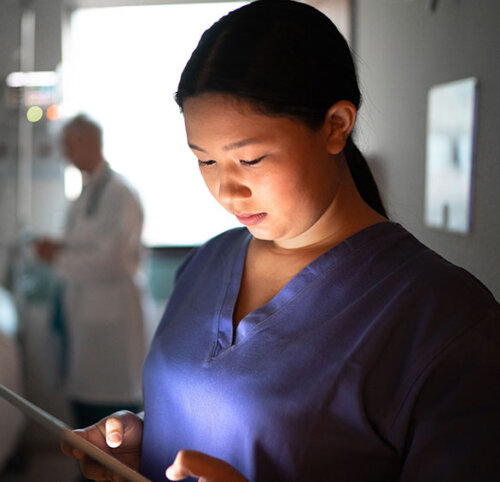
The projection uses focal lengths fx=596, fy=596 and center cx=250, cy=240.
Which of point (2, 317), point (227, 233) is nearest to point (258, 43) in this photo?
→ point (227, 233)

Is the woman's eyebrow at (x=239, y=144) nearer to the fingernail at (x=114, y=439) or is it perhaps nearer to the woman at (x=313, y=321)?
the woman at (x=313, y=321)

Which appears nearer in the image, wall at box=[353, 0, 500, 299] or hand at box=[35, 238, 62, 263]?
wall at box=[353, 0, 500, 299]

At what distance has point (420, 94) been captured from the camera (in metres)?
0.57

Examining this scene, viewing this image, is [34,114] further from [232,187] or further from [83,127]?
[232,187]

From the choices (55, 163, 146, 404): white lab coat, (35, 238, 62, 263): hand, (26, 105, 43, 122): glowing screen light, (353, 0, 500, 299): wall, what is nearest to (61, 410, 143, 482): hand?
(353, 0, 500, 299): wall

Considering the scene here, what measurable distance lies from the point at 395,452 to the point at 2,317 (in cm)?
145

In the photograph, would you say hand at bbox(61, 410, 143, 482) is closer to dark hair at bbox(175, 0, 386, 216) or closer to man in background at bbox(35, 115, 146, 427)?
dark hair at bbox(175, 0, 386, 216)

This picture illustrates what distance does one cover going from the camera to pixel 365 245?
0.51 m

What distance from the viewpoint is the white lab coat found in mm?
1562

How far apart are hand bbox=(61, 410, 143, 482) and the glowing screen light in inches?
55.2

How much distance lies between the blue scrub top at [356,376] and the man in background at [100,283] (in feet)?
3.49

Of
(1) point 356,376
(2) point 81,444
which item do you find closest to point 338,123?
(1) point 356,376

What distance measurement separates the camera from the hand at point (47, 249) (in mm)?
1631

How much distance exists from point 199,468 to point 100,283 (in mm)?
1211
